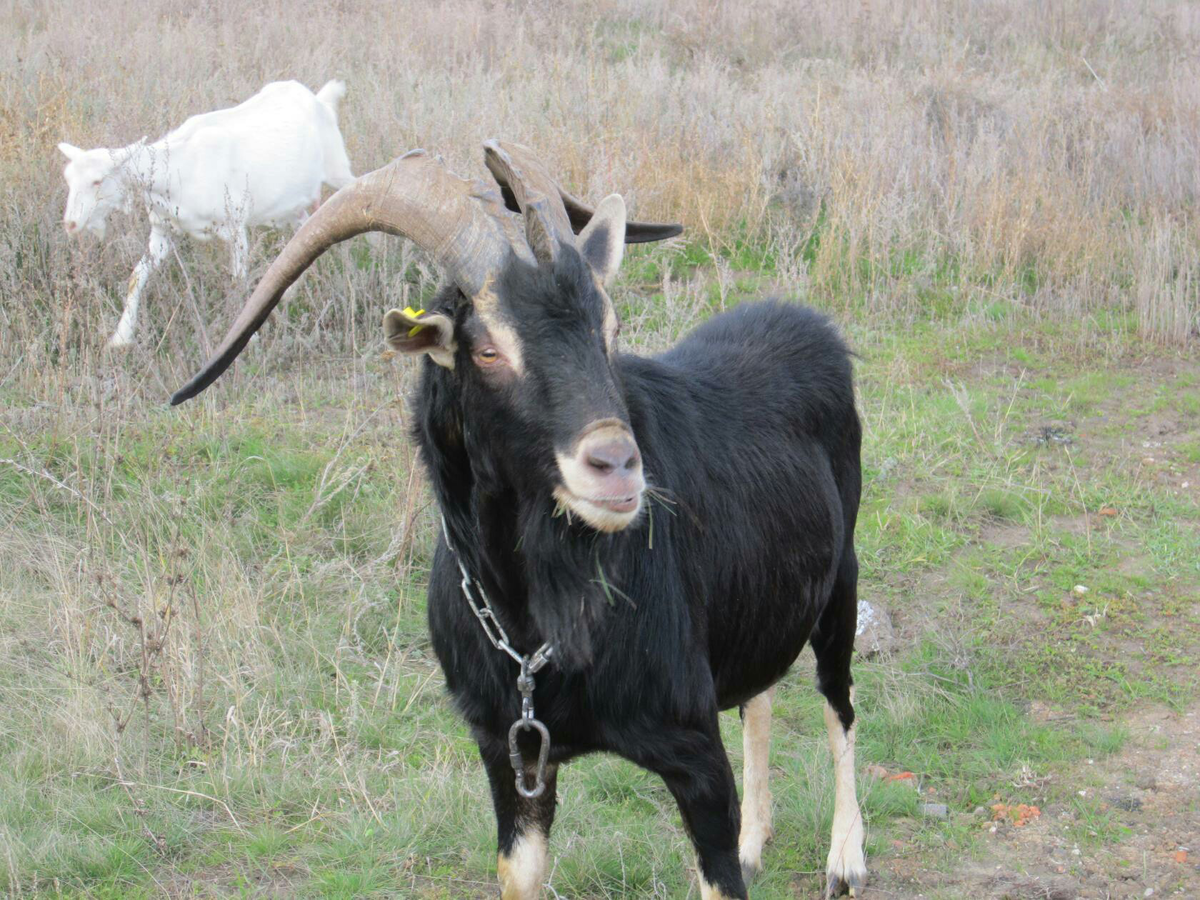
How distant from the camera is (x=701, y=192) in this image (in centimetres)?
1033

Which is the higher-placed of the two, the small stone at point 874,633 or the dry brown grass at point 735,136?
the dry brown grass at point 735,136

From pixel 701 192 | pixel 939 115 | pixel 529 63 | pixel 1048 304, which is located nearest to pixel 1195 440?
pixel 1048 304

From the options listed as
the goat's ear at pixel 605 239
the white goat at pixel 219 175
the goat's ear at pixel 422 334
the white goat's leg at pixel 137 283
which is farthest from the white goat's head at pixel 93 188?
the goat's ear at pixel 422 334

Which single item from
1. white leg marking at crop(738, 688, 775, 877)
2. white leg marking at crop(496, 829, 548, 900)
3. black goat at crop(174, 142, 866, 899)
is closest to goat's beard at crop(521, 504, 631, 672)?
black goat at crop(174, 142, 866, 899)

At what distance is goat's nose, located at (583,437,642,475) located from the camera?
8.95 ft

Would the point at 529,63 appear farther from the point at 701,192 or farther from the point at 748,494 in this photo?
the point at 748,494

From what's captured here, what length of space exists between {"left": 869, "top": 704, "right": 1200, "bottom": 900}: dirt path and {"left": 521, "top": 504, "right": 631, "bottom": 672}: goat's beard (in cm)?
184

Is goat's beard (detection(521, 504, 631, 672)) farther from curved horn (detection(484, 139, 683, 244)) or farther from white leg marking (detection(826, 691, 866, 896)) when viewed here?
white leg marking (detection(826, 691, 866, 896))

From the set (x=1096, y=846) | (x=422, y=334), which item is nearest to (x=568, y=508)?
(x=422, y=334)

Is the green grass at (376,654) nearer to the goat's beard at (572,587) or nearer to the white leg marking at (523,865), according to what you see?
the white leg marking at (523,865)

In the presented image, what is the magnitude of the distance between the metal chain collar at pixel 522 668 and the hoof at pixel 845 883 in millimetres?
1431

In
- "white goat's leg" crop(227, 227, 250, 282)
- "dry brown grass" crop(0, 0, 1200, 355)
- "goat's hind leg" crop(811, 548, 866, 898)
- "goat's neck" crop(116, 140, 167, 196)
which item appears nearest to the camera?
"goat's hind leg" crop(811, 548, 866, 898)

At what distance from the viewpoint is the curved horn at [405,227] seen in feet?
9.99

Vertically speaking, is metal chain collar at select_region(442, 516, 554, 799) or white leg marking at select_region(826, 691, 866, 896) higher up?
metal chain collar at select_region(442, 516, 554, 799)
